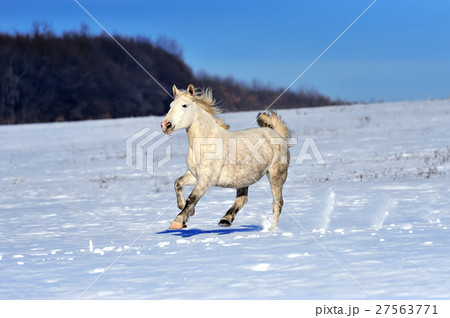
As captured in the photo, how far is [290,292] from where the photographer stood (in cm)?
498

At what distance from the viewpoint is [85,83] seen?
62719 mm

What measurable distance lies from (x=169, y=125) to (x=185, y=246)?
1328 millimetres

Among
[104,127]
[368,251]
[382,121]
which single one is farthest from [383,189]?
[104,127]

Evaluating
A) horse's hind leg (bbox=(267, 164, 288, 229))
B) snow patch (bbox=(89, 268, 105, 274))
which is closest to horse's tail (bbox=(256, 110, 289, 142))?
horse's hind leg (bbox=(267, 164, 288, 229))

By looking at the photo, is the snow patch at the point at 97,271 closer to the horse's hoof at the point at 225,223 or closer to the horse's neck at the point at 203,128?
the horse's neck at the point at 203,128

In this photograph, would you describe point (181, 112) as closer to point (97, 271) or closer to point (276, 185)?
point (276, 185)

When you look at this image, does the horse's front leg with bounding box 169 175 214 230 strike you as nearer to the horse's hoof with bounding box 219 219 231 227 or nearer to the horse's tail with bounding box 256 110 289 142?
the horse's hoof with bounding box 219 219 231 227

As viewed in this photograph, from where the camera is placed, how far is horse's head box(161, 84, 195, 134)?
7316 millimetres

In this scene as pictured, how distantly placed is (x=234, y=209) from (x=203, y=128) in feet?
4.17

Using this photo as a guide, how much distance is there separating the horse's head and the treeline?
154 ft

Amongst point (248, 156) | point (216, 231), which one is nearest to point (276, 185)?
point (248, 156)

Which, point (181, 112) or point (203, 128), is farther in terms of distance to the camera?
point (203, 128)

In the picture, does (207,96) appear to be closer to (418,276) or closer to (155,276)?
(155,276)

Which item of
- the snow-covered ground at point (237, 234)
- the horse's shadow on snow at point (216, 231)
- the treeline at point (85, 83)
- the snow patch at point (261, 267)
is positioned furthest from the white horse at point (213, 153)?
the treeline at point (85, 83)
